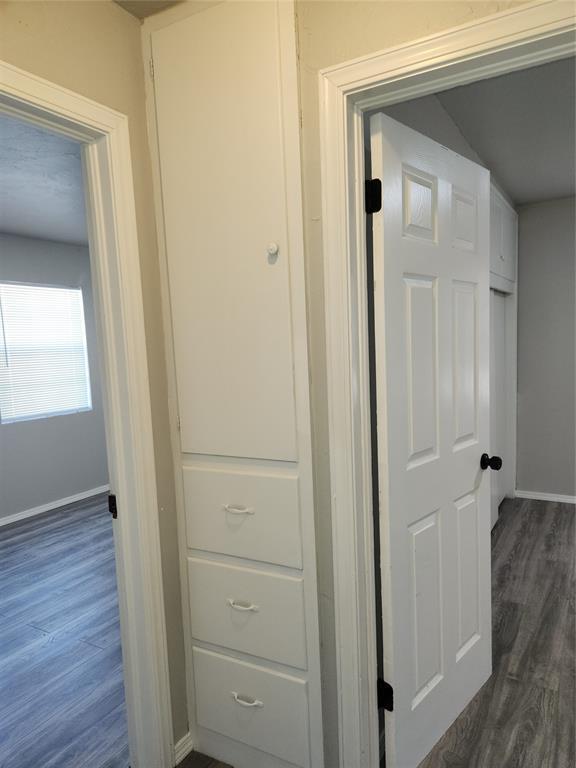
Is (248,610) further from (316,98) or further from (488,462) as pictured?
(316,98)

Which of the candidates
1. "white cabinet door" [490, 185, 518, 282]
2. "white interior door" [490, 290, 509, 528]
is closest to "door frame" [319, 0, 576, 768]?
"white cabinet door" [490, 185, 518, 282]

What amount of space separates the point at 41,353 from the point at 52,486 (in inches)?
50.0

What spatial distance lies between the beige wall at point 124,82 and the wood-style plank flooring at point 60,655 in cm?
47

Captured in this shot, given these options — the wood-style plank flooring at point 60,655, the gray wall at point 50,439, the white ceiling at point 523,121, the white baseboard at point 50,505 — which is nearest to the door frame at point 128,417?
the wood-style plank flooring at point 60,655

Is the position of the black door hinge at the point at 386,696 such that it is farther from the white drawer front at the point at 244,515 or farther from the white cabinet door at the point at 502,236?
the white cabinet door at the point at 502,236

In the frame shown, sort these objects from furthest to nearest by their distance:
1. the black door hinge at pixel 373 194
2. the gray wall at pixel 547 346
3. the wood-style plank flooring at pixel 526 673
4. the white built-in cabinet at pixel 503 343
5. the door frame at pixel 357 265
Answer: the gray wall at pixel 547 346 → the white built-in cabinet at pixel 503 343 → the wood-style plank flooring at pixel 526 673 → the black door hinge at pixel 373 194 → the door frame at pixel 357 265

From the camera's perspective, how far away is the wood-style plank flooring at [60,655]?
6.18 feet

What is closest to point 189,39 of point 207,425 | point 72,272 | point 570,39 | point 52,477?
point 570,39

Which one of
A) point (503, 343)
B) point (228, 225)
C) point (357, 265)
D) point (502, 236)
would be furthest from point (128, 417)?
point (503, 343)

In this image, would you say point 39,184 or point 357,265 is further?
point 39,184

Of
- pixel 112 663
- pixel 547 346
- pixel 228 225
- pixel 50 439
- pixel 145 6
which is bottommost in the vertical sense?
pixel 112 663

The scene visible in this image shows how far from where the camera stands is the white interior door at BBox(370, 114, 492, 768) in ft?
4.91

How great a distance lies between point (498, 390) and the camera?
4074 mm

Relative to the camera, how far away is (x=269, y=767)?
1.66m
